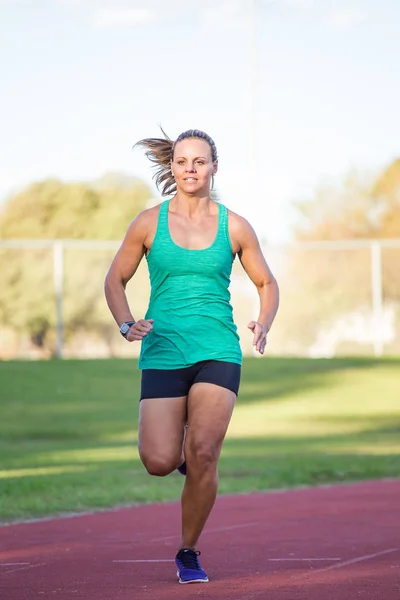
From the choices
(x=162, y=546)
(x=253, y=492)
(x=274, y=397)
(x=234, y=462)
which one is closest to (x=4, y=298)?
(x=274, y=397)

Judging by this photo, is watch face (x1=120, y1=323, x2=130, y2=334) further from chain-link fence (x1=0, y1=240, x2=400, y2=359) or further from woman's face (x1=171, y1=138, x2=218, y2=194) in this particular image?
chain-link fence (x1=0, y1=240, x2=400, y2=359)

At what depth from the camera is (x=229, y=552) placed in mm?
8117

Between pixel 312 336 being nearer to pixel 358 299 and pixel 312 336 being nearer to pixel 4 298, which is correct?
pixel 358 299

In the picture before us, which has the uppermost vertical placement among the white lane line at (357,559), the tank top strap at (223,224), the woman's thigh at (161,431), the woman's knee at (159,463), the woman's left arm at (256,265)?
the tank top strap at (223,224)

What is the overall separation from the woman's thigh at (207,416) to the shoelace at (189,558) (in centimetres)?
52

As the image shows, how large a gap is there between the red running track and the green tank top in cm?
A: 119

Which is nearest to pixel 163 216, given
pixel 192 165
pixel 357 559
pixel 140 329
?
pixel 192 165

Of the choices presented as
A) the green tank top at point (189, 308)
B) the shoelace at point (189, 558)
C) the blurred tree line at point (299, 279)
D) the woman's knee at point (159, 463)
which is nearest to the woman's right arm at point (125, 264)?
the green tank top at point (189, 308)

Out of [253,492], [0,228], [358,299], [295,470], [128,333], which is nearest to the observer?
[128,333]

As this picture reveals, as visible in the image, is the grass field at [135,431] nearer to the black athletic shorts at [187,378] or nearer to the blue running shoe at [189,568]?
the blue running shoe at [189,568]

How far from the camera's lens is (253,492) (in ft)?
44.1

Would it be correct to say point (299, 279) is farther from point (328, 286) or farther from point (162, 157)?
point (162, 157)

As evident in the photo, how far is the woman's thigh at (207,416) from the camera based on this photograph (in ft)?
21.0

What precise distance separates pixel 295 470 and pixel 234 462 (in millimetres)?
1952
